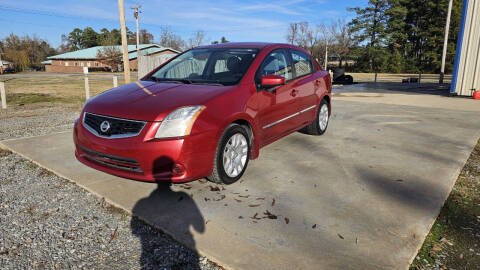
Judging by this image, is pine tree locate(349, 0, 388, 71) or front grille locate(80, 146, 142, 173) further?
pine tree locate(349, 0, 388, 71)

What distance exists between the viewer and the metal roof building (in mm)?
12625

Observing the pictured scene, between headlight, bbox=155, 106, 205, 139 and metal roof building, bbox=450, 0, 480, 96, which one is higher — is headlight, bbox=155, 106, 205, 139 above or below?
below

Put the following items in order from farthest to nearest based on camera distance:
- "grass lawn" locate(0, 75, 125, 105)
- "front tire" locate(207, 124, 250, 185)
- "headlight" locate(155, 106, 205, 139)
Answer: "grass lawn" locate(0, 75, 125, 105), "front tire" locate(207, 124, 250, 185), "headlight" locate(155, 106, 205, 139)

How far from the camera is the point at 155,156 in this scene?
314 centimetres

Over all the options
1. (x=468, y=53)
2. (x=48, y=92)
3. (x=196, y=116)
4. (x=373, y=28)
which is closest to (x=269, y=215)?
(x=196, y=116)

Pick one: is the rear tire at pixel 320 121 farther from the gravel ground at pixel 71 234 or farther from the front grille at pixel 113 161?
the gravel ground at pixel 71 234

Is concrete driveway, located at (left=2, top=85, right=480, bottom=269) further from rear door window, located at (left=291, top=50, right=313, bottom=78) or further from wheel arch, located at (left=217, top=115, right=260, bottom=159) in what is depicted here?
rear door window, located at (left=291, top=50, right=313, bottom=78)

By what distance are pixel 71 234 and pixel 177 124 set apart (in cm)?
132

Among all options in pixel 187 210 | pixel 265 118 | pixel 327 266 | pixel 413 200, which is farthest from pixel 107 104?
pixel 413 200

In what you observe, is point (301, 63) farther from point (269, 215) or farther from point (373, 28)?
point (373, 28)

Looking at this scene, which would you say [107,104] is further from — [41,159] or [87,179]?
[41,159]

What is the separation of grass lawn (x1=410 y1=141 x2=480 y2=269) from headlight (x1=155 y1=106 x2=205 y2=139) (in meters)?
2.20

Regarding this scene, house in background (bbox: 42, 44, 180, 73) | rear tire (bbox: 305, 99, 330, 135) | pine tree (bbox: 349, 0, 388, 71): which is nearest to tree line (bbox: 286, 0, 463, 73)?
pine tree (bbox: 349, 0, 388, 71)

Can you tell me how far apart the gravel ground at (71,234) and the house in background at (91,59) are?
57.2 metres
